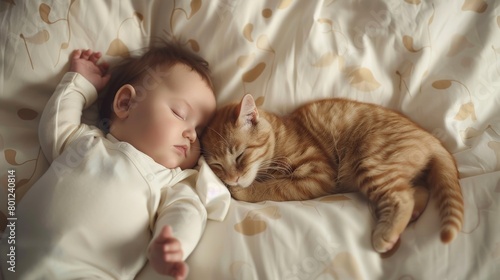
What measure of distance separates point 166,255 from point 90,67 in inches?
28.6

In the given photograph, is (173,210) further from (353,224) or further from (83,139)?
(353,224)

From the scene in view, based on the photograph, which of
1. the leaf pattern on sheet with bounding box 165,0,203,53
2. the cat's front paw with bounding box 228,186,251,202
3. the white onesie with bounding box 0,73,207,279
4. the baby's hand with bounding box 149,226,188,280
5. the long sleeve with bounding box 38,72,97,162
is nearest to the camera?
the baby's hand with bounding box 149,226,188,280

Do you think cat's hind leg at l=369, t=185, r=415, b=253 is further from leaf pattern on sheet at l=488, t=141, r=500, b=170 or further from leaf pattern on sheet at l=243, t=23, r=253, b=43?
leaf pattern on sheet at l=243, t=23, r=253, b=43

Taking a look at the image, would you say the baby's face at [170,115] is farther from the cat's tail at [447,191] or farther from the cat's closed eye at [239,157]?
the cat's tail at [447,191]

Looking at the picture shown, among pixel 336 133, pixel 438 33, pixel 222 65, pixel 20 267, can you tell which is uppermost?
pixel 438 33

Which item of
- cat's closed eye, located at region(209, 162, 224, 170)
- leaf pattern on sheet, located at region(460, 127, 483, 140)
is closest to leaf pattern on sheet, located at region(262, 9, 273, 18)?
cat's closed eye, located at region(209, 162, 224, 170)

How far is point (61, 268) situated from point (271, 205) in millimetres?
553

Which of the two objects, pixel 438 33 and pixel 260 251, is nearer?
pixel 260 251

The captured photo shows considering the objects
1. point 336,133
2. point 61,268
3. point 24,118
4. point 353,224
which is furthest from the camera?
point 336,133

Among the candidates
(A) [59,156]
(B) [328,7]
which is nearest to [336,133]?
(B) [328,7]

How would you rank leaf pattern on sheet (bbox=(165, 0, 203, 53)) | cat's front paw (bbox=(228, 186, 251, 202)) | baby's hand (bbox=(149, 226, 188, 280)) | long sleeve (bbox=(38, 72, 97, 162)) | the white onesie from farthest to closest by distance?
leaf pattern on sheet (bbox=(165, 0, 203, 53)), cat's front paw (bbox=(228, 186, 251, 202)), long sleeve (bbox=(38, 72, 97, 162)), the white onesie, baby's hand (bbox=(149, 226, 188, 280))

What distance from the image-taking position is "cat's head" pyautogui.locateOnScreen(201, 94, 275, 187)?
120 centimetres

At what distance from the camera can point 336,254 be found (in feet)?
2.97

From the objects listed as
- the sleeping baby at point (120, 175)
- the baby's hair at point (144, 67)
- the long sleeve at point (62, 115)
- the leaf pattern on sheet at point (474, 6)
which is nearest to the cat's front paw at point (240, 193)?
the sleeping baby at point (120, 175)
